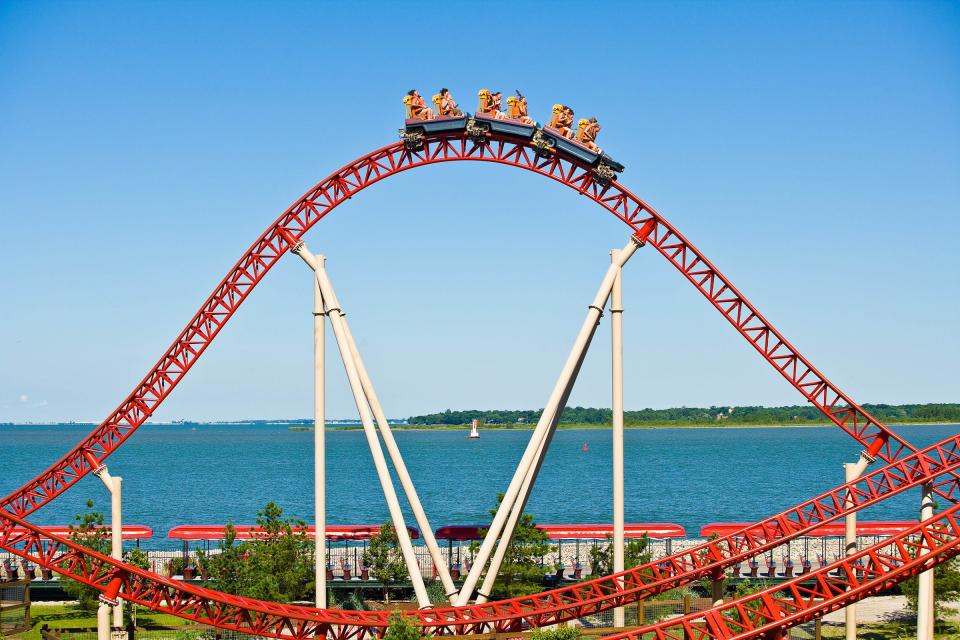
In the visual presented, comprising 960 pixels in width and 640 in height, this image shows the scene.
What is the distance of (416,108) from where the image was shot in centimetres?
2869

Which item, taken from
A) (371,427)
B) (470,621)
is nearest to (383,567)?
(371,427)

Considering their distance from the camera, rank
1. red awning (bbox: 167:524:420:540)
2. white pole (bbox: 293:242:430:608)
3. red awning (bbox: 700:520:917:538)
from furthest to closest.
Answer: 1. red awning (bbox: 700:520:917:538)
2. red awning (bbox: 167:524:420:540)
3. white pole (bbox: 293:242:430:608)

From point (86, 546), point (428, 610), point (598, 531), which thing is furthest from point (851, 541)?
point (86, 546)

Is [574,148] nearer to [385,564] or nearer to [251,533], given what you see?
[385,564]

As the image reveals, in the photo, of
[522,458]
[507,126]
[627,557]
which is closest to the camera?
[522,458]

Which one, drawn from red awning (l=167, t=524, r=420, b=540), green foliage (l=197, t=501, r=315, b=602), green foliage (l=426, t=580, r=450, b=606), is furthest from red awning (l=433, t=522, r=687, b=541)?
green foliage (l=197, t=501, r=315, b=602)

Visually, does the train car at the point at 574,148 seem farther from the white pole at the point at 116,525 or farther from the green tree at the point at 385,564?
the green tree at the point at 385,564

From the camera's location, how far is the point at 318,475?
27.3 metres

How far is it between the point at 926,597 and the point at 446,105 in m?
17.4

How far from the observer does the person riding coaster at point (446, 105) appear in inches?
1126

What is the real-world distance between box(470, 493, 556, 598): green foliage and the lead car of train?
1254cm

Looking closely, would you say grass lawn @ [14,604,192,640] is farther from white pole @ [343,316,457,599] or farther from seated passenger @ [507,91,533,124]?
seated passenger @ [507,91,533,124]

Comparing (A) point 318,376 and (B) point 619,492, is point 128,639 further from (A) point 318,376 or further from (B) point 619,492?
(B) point 619,492

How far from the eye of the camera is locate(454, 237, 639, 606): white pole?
2628 cm
